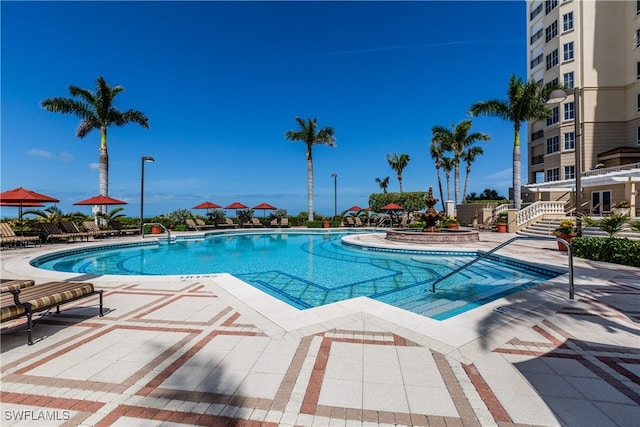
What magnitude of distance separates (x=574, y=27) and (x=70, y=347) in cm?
3769

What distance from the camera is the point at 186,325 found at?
14.2ft

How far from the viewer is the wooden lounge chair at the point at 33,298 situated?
11.3ft

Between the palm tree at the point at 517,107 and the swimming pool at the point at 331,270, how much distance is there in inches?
508

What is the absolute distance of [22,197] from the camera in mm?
13336

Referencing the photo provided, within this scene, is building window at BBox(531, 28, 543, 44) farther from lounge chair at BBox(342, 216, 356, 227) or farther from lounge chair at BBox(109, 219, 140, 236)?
lounge chair at BBox(109, 219, 140, 236)

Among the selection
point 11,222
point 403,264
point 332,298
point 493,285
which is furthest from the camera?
point 11,222

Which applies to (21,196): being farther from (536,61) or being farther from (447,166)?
(536,61)

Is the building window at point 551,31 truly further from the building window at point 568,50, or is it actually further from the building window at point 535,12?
the building window at point 535,12

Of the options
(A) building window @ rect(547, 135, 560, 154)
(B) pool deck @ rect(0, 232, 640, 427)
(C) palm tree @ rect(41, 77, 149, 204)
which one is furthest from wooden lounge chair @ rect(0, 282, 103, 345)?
(A) building window @ rect(547, 135, 560, 154)

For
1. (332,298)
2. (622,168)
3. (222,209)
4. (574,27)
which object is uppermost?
(574,27)

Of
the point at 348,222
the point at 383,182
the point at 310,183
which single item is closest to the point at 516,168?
the point at 348,222

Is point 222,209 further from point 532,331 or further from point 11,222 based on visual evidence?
point 532,331

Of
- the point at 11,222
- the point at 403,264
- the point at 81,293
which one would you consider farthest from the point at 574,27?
the point at 11,222

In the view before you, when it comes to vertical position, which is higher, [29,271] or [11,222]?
[11,222]
